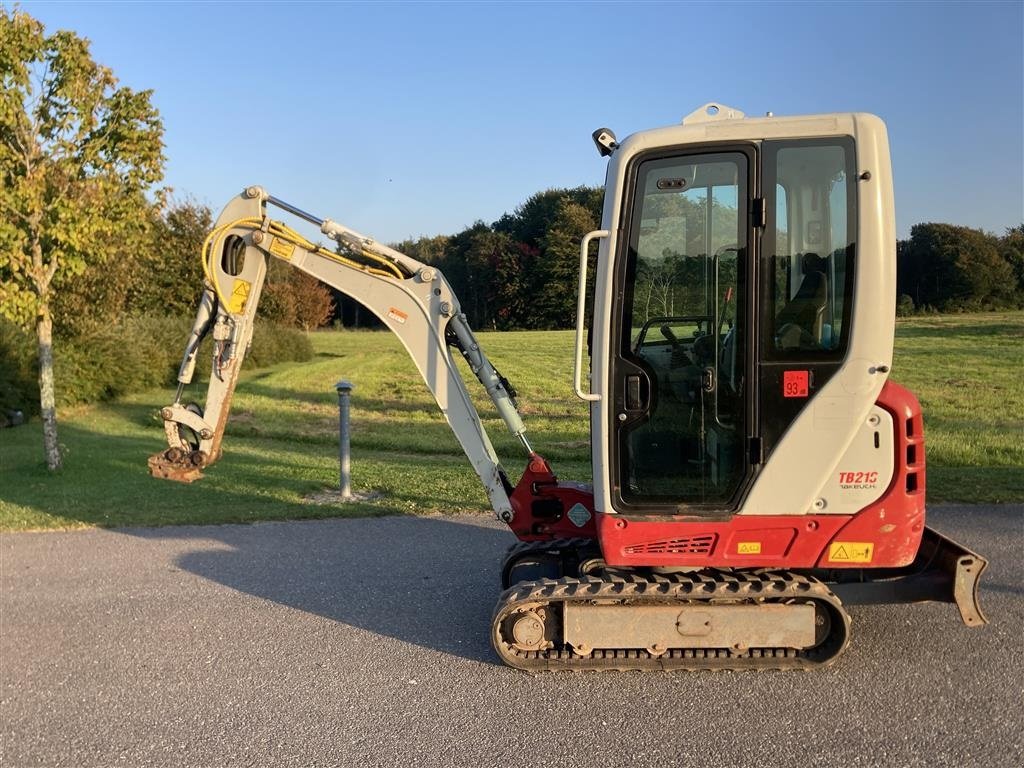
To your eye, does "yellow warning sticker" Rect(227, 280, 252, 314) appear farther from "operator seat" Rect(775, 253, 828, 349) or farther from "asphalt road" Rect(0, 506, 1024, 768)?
"operator seat" Rect(775, 253, 828, 349)

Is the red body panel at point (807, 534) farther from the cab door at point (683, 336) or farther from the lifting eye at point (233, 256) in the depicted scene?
the lifting eye at point (233, 256)

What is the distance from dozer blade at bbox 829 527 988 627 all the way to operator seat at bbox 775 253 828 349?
4.95ft

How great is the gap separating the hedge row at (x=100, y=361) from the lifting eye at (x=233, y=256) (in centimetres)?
1107

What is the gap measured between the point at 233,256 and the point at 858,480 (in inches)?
172

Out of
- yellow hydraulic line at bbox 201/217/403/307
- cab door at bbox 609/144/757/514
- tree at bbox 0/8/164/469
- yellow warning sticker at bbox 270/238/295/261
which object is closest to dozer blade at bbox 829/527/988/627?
cab door at bbox 609/144/757/514

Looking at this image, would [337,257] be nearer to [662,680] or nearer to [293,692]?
[293,692]

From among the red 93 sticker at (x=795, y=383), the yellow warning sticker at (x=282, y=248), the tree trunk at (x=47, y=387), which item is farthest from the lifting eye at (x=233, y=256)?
the tree trunk at (x=47, y=387)

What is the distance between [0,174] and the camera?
376 inches

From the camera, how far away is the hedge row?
1714cm

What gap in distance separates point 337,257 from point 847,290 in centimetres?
328

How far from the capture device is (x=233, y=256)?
19.4 ft

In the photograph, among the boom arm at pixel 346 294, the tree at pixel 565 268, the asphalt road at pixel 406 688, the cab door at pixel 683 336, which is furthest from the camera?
the tree at pixel 565 268

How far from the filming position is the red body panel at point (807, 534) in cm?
446

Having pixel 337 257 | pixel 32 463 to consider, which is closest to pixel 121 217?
pixel 32 463
